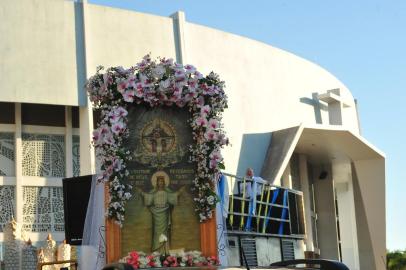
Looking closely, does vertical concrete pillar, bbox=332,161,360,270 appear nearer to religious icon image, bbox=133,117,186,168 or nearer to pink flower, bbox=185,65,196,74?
pink flower, bbox=185,65,196,74

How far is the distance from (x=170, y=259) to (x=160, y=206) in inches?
29.3

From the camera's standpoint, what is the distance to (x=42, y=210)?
25.9m

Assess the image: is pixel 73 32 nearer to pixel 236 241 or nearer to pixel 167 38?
pixel 167 38

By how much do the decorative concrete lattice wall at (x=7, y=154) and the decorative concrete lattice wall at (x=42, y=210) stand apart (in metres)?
0.89

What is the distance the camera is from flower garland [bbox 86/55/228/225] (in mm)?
10133

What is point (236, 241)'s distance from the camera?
52.8ft

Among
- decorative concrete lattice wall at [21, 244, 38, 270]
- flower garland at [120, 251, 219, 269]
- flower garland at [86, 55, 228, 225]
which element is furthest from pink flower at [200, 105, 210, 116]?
decorative concrete lattice wall at [21, 244, 38, 270]

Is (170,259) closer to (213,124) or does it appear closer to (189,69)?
(213,124)

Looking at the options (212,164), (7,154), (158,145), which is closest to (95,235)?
(158,145)

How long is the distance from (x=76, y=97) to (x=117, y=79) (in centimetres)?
1568

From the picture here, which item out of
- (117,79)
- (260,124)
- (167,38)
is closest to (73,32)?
(167,38)

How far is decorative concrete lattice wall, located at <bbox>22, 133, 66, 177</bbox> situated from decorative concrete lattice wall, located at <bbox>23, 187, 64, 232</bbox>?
2.18ft

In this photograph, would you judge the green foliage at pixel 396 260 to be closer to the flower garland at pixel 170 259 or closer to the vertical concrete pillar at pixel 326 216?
the vertical concrete pillar at pixel 326 216

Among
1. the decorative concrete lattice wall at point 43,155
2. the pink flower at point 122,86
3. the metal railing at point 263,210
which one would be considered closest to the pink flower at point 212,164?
the pink flower at point 122,86
